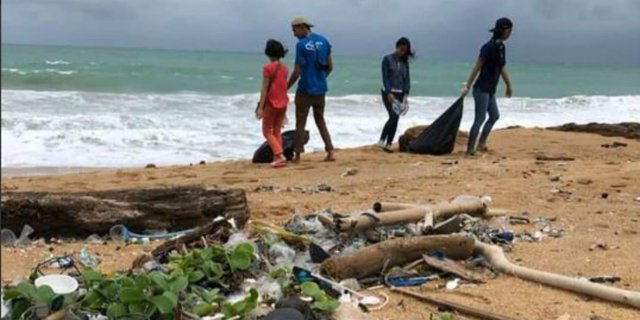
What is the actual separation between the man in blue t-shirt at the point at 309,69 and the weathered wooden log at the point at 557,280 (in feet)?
14.8

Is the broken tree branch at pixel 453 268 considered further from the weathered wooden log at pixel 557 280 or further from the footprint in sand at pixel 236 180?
the footprint in sand at pixel 236 180

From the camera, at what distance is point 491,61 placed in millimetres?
9008

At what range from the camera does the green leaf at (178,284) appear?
9.82 feet

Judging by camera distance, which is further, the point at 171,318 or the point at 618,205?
the point at 618,205

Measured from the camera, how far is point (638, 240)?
4906 millimetres

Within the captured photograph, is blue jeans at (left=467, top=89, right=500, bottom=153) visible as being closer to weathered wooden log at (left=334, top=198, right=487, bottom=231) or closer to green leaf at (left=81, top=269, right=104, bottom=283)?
weathered wooden log at (left=334, top=198, right=487, bottom=231)

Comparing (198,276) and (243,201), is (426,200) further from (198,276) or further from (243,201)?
(198,276)

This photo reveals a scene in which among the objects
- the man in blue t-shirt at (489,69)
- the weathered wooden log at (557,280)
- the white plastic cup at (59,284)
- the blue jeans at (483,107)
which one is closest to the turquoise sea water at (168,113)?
the white plastic cup at (59,284)

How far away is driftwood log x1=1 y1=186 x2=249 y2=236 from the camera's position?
464cm

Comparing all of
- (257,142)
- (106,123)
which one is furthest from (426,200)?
(106,123)

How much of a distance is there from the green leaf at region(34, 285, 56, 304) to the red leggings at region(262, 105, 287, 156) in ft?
19.0

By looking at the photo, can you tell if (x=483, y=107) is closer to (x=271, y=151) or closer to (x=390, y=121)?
(x=390, y=121)

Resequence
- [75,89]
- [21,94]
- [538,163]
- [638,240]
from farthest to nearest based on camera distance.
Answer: [75,89], [21,94], [538,163], [638,240]

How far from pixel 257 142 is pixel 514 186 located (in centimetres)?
787
